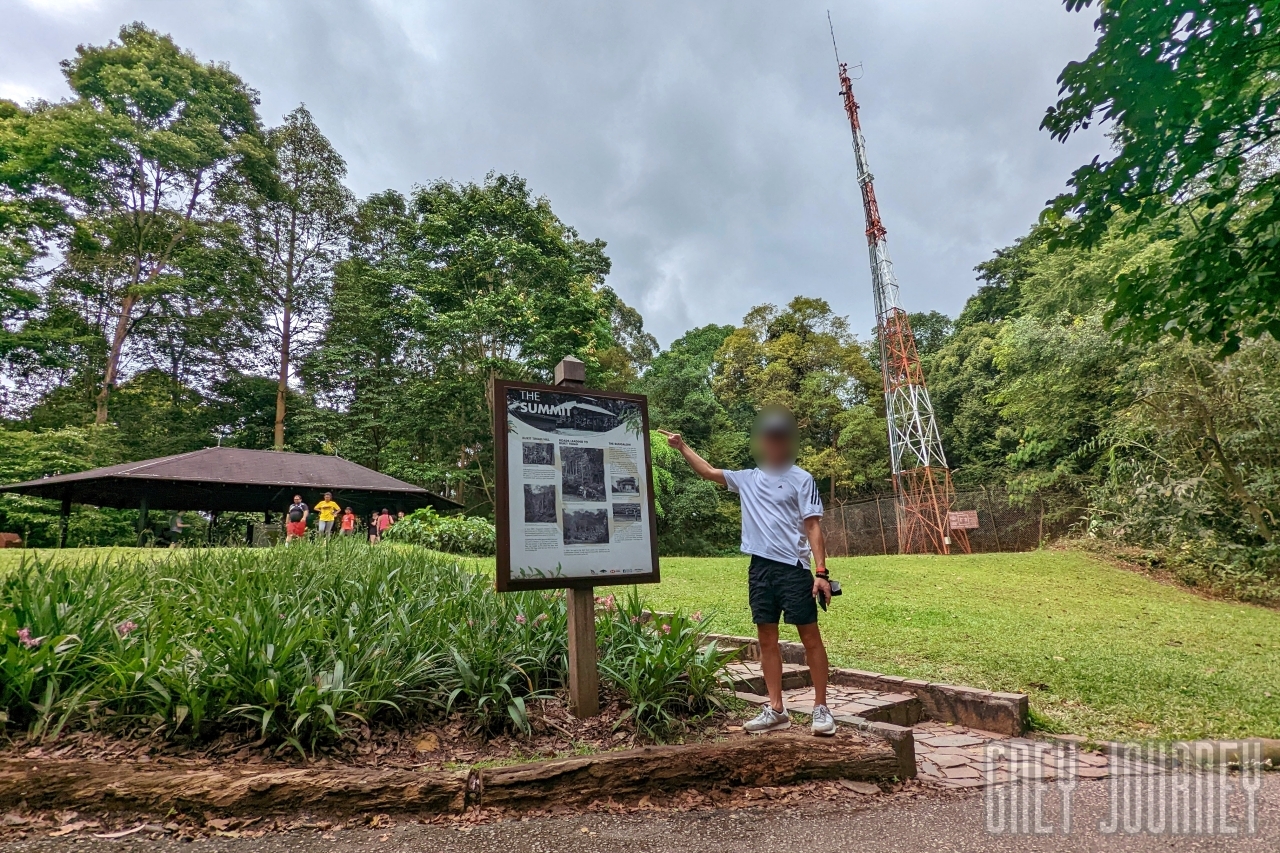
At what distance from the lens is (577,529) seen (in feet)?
10.4

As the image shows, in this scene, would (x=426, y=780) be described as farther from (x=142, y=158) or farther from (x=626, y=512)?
(x=142, y=158)

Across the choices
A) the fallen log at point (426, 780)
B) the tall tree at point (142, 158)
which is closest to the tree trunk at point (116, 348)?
the tall tree at point (142, 158)

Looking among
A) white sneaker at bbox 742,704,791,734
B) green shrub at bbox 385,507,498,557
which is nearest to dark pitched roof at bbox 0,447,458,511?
green shrub at bbox 385,507,498,557

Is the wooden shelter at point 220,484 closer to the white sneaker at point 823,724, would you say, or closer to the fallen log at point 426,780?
the fallen log at point 426,780

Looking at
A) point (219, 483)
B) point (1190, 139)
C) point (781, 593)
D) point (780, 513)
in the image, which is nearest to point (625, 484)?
point (780, 513)

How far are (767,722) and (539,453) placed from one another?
5.64ft

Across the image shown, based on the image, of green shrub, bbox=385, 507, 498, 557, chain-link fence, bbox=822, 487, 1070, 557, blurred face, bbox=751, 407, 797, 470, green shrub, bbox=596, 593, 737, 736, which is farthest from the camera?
chain-link fence, bbox=822, 487, 1070, 557

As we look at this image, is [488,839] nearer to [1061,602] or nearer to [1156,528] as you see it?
[1061,602]

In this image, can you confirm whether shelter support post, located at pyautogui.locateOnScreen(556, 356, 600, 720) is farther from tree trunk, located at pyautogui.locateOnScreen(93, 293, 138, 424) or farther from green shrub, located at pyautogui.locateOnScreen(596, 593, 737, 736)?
tree trunk, located at pyautogui.locateOnScreen(93, 293, 138, 424)

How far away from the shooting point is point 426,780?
240 centimetres

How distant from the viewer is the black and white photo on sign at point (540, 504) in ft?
10.1

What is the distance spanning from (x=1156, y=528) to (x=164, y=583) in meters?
15.0

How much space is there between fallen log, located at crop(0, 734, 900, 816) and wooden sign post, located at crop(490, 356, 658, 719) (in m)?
0.53

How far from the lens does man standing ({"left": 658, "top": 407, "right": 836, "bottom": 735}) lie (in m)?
2.97
